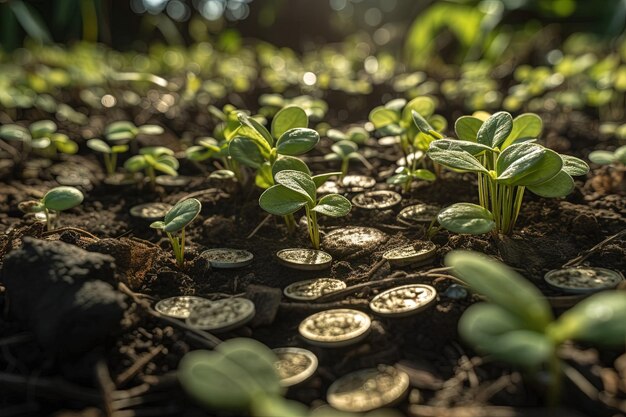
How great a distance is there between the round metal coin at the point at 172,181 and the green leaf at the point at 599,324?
165cm

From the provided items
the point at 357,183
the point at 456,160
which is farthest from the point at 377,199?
the point at 456,160

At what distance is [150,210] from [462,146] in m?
1.12

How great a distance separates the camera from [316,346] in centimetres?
127

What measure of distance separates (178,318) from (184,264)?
0.97ft

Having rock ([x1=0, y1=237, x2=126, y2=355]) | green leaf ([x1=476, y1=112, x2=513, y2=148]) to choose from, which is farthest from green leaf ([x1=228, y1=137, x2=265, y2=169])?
green leaf ([x1=476, y1=112, x2=513, y2=148])

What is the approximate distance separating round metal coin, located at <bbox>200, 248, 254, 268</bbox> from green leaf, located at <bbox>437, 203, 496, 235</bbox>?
561 mm

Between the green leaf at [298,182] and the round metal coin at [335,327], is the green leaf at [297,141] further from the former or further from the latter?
the round metal coin at [335,327]

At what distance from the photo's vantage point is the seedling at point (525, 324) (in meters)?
0.89

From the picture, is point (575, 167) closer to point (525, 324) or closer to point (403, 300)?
point (403, 300)

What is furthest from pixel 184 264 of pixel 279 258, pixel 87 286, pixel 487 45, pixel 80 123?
pixel 487 45

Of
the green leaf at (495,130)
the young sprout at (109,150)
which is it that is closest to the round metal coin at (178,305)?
the green leaf at (495,130)

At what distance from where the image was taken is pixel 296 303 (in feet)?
4.65

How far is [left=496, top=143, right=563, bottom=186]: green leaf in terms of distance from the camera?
4.31ft

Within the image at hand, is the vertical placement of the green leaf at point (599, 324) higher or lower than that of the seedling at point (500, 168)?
lower
